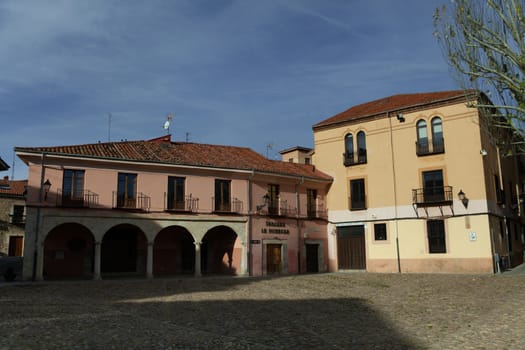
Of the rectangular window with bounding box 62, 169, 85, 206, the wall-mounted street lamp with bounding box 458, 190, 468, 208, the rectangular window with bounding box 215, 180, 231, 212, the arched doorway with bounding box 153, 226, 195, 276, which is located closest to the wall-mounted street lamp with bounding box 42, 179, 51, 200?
the rectangular window with bounding box 62, 169, 85, 206

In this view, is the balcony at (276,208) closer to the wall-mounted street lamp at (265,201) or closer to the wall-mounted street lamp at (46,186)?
the wall-mounted street lamp at (265,201)

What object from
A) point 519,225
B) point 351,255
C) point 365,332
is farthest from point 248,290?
point 519,225

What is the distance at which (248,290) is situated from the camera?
58.2ft

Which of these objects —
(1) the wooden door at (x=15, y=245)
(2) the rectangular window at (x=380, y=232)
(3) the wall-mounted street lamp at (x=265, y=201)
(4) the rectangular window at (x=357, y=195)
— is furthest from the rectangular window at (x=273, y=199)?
(1) the wooden door at (x=15, y=245)

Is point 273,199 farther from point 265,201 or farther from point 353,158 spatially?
point 353,158

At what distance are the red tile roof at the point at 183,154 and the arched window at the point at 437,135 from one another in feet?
22.4

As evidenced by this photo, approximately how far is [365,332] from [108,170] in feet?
57.0

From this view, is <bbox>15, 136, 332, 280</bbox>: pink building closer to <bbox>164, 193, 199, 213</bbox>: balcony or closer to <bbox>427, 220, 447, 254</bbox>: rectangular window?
<bbox>164, 193, 199, 213</bbox>: balcony

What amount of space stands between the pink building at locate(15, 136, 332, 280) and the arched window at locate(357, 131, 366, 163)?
2470 mm

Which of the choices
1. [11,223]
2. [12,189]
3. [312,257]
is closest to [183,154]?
[312,257]

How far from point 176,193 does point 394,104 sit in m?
14.4

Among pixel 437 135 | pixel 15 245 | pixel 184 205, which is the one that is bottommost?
pixel 15 245

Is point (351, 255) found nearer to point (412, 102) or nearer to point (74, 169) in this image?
point (412, 102)

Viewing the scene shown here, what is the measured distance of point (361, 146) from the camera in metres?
29.5
